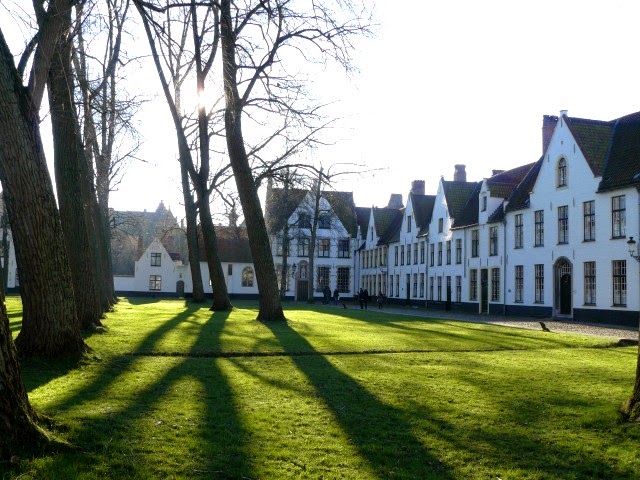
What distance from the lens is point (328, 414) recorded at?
741 cm

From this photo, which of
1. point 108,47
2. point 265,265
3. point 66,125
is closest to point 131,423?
point 66,125

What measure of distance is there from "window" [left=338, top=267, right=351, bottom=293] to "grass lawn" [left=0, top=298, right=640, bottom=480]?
182ft

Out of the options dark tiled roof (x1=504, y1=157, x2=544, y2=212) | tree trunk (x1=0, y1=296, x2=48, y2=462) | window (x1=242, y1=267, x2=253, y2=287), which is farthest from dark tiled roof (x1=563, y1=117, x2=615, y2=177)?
window (x1=242, y1=267, x2=253, y2=287)

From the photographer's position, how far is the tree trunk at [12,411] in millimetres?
5008

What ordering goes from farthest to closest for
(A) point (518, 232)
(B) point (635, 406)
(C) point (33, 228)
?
(A) point (518, 232), (C) point (33, 228), (B) point (635, 406)

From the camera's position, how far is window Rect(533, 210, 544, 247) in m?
35.6

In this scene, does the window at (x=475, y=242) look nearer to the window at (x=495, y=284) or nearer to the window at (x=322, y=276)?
the window at (x=495, y=284)

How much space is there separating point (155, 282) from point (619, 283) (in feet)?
154

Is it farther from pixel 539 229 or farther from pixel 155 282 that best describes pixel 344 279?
pixel 539 229

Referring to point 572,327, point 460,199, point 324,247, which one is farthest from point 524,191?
point 324,247

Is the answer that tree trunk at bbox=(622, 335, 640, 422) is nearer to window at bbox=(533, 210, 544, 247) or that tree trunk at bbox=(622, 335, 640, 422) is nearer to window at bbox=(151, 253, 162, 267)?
window at bbox=(533, 210, 544, 247)

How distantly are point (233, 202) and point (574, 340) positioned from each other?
15489mm

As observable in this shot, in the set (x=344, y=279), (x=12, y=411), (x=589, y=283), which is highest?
(x=344, y=279)

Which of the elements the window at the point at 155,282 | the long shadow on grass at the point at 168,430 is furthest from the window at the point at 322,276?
the long shadow on grass at the point at 168,430
